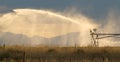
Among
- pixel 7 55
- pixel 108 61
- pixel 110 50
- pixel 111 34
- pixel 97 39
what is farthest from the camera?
pixel 111 34

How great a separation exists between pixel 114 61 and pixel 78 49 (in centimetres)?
1441

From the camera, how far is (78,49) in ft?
158

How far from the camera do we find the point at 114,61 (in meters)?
33.8

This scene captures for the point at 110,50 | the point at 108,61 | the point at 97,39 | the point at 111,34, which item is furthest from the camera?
the point at 111,34

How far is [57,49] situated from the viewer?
48.1m

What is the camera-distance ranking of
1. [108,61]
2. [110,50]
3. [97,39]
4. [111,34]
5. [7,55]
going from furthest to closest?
[111,34], [97,39], [110,50], [7,55], [108,61]

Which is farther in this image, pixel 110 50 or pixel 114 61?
pixel 110 50

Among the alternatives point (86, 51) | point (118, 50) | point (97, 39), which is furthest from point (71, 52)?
point (97, 39)

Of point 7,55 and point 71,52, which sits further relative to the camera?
point 71,52

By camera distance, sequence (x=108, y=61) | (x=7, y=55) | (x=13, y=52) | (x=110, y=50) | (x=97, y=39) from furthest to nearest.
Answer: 1. (x=97, y=39)
2. (x=110, y=50)
3. (x=13, y=52)
4. (x=7, y=55)
5. (x=108, y=61)

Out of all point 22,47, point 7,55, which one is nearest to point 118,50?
point 22,47

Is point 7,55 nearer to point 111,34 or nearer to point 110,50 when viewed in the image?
point 110,50

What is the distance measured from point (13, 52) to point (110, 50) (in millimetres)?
9366

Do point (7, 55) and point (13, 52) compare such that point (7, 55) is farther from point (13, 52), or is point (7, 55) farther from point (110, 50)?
point (110, 50)
